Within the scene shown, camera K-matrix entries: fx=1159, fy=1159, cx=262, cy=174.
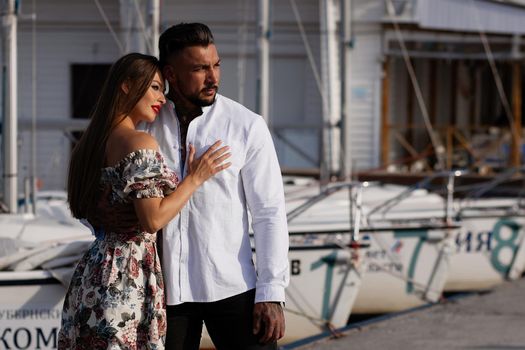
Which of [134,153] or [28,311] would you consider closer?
[134,153]

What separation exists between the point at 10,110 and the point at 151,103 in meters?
5.77

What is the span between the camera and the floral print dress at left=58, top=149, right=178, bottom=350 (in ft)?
12.8

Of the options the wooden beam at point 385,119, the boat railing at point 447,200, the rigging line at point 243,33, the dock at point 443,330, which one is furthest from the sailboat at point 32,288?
the wooden beam at point 385,119

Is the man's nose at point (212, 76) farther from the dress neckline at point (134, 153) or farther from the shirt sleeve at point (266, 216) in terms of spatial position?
the dress neckline at point (134, 153)

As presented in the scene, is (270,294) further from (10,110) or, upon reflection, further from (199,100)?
(10,110)

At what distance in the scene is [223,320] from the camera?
13.1 ft

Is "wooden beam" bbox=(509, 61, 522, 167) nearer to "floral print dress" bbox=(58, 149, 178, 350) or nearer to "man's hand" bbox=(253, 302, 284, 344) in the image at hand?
"man's hand" bbox=(253, 302, 284, 344)

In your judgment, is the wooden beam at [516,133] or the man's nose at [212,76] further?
the wooden beam at [516,133]

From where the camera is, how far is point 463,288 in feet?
41.3

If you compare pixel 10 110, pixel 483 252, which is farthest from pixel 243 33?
pixel 10 110

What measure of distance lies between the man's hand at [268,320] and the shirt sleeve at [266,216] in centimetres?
3

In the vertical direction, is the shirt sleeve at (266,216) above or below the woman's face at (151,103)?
below

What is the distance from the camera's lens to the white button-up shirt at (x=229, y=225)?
12.9ft

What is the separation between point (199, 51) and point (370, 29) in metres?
17.6
